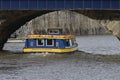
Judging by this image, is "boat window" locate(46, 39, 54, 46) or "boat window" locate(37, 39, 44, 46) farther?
"boat window" locate(37, 39, 44, 46)

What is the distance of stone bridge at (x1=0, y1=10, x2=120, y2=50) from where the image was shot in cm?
7631

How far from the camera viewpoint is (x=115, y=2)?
254 ft

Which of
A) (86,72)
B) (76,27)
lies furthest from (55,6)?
(76,27)

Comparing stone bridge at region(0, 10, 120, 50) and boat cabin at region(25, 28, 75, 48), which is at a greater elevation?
stone bridge at region(0, 10, 120, 50)

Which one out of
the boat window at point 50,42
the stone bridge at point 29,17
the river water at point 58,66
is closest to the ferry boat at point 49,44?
the boat window at point 50,42

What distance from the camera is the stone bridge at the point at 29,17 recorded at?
7631 centimetres

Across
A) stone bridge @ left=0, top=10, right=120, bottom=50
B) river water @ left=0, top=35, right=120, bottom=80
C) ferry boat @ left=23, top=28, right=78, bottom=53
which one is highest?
stone bridge @ left=0, top=10, right=120, bottom=50

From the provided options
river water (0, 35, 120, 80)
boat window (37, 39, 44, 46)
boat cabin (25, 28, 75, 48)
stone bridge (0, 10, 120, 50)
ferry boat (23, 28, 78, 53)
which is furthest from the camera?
boat window (37, 39, 44, 46)

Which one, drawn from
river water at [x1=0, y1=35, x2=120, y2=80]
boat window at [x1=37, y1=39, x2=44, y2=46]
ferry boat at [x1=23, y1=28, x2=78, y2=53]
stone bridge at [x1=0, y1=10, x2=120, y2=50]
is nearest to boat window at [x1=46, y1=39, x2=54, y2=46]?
ferry boat at [x1=23, y1=28, x2=78, y2=53]

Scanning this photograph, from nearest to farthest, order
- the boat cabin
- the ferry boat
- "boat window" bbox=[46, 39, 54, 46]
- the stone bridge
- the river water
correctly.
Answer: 1. the river water
2. the stone bridge
3. the ferry boat
4. the boat cabin
5. "boat window" bbox=[46, 39, 54, 46]

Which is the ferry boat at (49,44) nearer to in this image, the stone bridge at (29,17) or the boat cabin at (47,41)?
the boat cabin at (47,41)

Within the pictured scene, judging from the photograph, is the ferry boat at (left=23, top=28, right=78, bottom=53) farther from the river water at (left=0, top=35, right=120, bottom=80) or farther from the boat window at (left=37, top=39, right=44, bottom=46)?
the river water at (left=0, top=35, right=120, bottom=80)

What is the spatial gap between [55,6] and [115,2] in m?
7.43

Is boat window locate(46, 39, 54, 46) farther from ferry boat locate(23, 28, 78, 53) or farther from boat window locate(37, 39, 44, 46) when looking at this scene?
boat window locate(37, 39, 44, 46)
